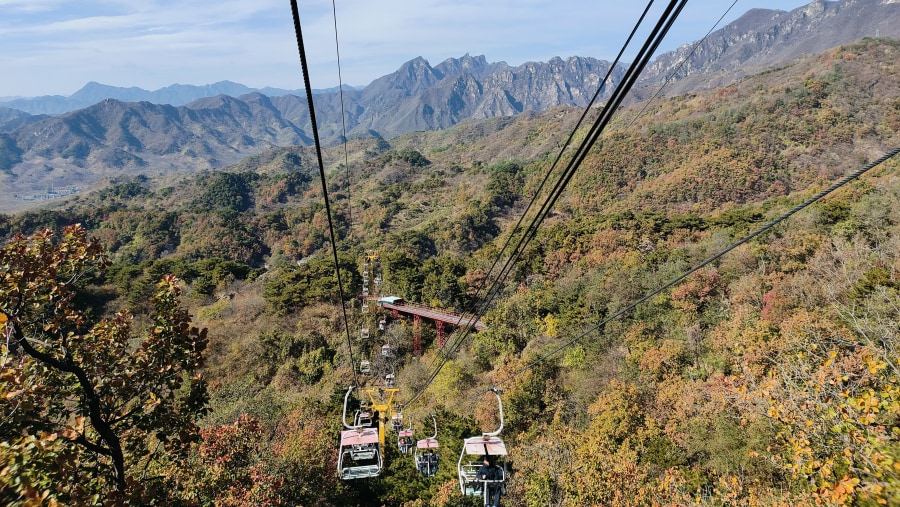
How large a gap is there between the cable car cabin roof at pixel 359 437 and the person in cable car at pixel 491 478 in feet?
9.73

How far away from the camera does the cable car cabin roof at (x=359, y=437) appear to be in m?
11.7

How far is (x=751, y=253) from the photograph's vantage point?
2942 cm

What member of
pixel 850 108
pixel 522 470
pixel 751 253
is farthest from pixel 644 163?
pixel 522 470

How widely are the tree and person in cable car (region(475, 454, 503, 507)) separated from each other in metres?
6.39

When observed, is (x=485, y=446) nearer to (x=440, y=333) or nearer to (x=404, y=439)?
(x=404, y=439)

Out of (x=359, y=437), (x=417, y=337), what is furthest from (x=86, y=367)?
(x=417, y=337)

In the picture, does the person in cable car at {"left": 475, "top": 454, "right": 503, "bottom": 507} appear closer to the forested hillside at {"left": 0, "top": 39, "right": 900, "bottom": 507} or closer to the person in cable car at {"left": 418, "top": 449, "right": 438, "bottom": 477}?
the person in cable car at {"left": 418, "top": 449, "right": 438, "bottom": 477}

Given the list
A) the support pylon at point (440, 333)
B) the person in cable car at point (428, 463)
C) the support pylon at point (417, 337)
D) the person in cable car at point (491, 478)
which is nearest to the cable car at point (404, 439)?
the person in cable car at point (428, 463)

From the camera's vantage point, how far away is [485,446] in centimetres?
1055

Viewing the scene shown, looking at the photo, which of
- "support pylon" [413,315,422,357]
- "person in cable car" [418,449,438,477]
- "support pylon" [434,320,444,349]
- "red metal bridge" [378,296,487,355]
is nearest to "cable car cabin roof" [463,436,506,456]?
"person in cable car" [418,449,438,477]

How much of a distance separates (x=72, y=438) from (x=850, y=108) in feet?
326

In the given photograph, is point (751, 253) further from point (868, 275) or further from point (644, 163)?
point (644, 163)

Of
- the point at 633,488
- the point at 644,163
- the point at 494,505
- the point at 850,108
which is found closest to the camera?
the point at 494,505

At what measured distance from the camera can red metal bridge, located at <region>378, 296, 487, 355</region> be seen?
135 feet
